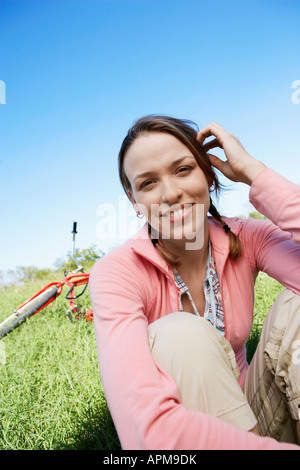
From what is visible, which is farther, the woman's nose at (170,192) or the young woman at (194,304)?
the woman's nose at (170,192)

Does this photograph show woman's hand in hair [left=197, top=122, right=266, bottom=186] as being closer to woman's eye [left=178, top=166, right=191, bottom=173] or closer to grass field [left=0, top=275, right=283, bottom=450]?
woman's eye [left=178, top=166, right=191, bottom=173]

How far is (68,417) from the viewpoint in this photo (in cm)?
180

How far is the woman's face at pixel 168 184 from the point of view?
1425 millimetres

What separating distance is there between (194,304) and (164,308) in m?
0.15

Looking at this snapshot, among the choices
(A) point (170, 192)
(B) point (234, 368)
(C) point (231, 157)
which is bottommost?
(B) point (234, 368)

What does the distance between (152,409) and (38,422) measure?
124cm

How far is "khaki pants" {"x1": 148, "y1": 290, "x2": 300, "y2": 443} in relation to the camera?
3.19ft

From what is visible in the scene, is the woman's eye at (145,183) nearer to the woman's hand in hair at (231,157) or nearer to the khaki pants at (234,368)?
the woman's hand in hair at (231,157)

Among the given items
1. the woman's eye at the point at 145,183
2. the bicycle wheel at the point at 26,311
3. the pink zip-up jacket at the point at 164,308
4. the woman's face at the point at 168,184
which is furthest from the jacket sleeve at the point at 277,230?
the bicycle wheel at the point at 26,311

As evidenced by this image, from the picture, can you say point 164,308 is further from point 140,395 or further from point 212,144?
point 212,144

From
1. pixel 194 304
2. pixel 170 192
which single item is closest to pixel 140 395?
pixel 194 304

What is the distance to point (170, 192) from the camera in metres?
1.40

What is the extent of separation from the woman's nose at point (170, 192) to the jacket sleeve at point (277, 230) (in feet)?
0.93

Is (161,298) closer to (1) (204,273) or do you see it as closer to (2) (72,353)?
(1) (204,273)
